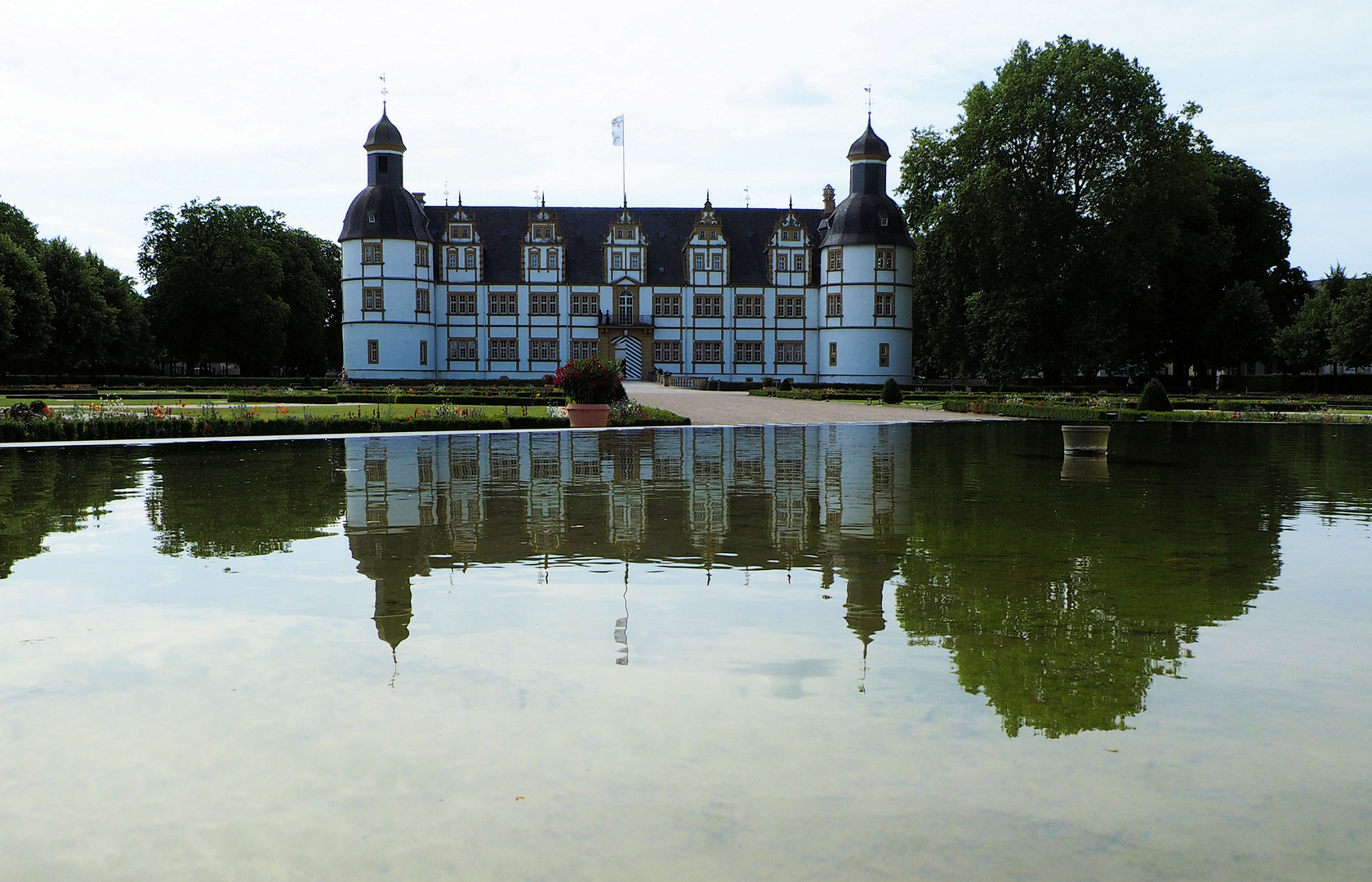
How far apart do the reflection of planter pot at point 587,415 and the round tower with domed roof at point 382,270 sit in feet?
128

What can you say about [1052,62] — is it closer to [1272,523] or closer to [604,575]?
[1272,523]

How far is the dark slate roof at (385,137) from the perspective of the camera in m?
63.3

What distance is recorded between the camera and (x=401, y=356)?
63.9m

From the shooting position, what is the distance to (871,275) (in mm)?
64062

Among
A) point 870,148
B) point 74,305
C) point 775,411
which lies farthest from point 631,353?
point 74,305

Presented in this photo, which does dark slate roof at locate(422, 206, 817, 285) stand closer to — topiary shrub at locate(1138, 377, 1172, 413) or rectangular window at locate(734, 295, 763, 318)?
rectangular window at locate(734, 295, 763, 318)

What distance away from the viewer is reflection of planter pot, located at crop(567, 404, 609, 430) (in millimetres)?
27172

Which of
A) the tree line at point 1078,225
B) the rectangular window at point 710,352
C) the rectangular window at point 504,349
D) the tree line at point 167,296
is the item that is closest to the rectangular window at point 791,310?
the rectangular window at point 710,352

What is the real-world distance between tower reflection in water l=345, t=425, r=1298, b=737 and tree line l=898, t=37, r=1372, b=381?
1220 inches

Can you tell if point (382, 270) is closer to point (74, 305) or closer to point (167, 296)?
point (167, 296)

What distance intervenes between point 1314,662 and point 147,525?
9833 mm

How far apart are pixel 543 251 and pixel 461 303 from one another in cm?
599

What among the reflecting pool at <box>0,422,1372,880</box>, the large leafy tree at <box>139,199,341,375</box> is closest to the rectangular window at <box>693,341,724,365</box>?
the large leafy tree at <box>139,199,341,375</box>

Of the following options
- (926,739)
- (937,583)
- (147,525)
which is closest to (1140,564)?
(937,583)
